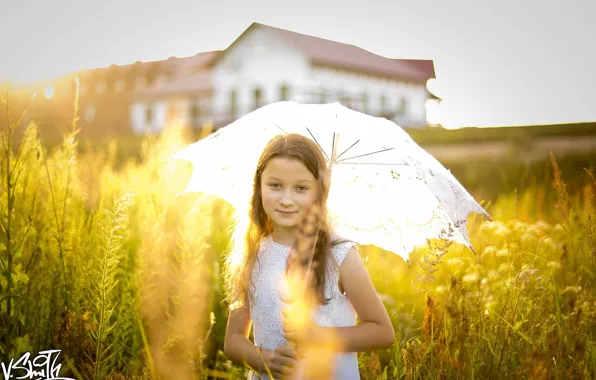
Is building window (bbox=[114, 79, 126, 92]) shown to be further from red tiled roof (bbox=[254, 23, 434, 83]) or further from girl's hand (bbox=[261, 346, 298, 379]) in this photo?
girl's hand (bbox=[261, 346, 298, 379])

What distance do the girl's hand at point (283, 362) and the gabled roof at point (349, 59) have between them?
30972mm

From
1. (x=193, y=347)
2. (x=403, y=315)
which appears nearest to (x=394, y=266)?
(x=403, y=315)

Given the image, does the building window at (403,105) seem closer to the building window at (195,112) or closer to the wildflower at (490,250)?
the building window at (195,112)

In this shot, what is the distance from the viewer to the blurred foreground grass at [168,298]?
6.91ft

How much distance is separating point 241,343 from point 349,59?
32.1 metres

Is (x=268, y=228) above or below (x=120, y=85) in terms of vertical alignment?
below

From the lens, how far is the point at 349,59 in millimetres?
33219

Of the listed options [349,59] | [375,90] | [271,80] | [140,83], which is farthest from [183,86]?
[375,90]

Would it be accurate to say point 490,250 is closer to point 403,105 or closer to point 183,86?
point 183,86

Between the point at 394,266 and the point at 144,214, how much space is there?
8.24 feet

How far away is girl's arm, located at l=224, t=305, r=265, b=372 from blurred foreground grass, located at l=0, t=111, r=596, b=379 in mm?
56

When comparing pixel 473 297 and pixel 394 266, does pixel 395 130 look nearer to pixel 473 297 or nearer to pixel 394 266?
pixel 473 297

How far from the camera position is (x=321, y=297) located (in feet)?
7.11

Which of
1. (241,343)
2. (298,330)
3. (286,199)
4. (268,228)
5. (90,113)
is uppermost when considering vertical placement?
(90,113)
